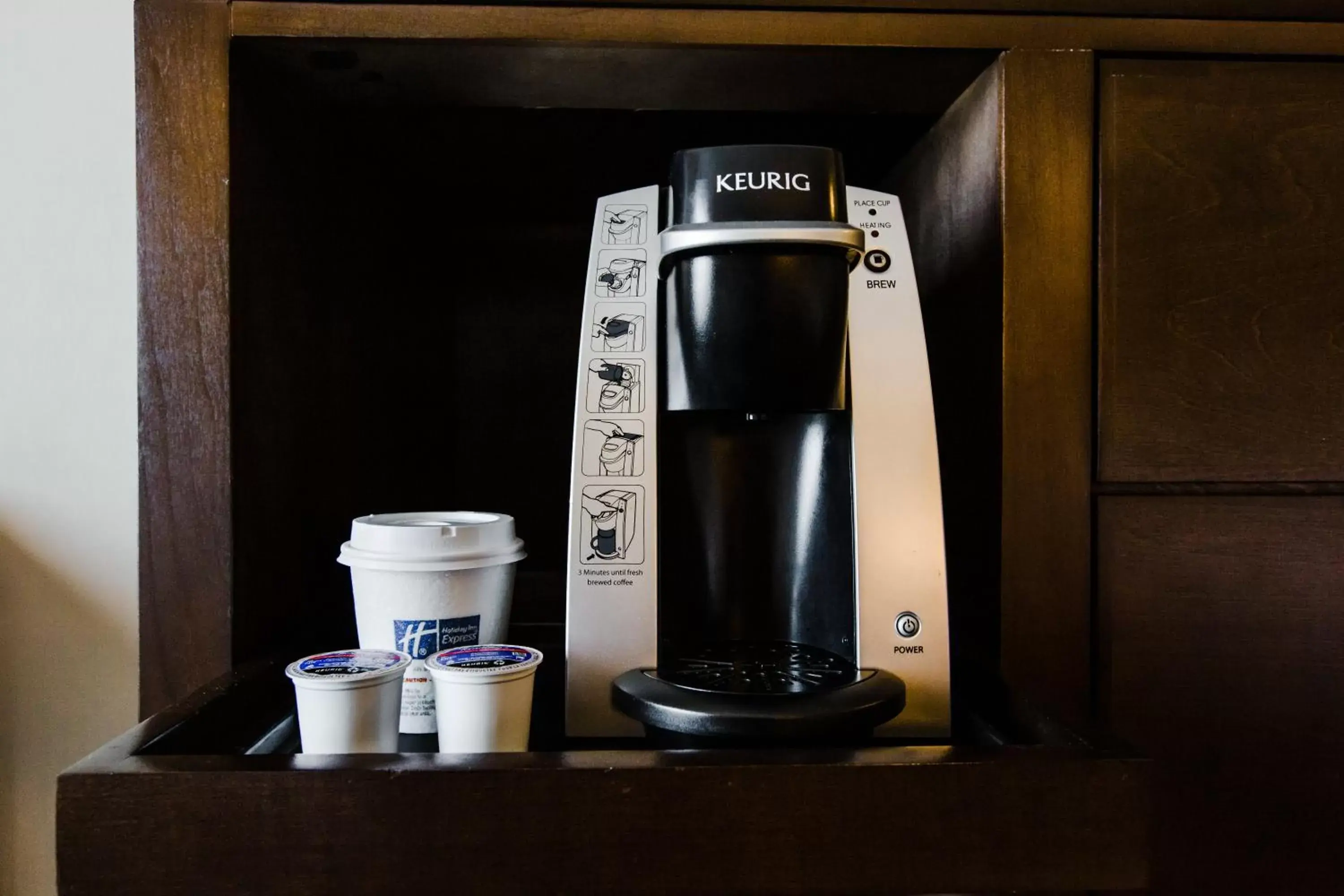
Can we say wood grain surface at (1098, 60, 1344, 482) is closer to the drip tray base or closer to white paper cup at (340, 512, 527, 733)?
the drip tray base

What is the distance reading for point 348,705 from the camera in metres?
0.52

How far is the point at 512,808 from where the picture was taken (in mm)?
426

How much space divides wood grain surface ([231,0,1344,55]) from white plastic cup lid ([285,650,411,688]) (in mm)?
455

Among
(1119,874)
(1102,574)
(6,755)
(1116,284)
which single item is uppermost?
(1116,284)

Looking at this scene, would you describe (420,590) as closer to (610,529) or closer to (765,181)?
(610,529)

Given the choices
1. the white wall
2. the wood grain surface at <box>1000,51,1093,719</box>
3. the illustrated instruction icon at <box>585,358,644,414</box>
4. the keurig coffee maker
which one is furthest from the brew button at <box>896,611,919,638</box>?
the white wall


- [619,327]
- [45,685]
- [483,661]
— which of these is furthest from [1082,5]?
[45,685]

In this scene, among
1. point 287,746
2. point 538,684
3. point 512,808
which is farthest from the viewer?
point 538,684

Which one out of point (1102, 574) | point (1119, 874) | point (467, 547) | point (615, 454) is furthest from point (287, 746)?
point (1102, 574)

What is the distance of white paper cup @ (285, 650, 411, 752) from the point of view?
1.69 feet

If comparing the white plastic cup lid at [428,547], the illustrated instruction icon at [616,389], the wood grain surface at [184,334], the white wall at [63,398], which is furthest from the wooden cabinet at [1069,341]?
the white wall at [63,398]

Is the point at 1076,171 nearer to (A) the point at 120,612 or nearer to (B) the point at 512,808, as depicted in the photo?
(B) the point at 512,808

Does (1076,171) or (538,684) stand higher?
(1076,171)

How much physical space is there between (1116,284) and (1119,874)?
0.43 meters
